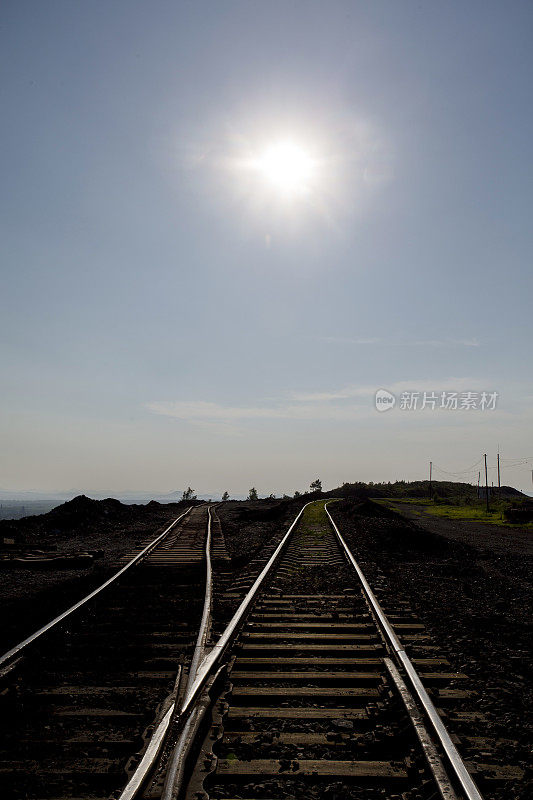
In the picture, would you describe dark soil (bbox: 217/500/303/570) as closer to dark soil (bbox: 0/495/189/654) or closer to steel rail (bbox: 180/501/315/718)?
dark soil (bbox: 0/495/189/654)

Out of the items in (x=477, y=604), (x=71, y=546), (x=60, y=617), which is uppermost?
(x=60, y=617)

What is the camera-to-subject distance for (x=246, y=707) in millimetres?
4062

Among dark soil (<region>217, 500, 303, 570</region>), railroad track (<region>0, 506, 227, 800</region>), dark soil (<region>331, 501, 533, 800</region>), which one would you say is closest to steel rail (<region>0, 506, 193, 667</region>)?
railroad track (<region>0, 506, 227, 800</region>)

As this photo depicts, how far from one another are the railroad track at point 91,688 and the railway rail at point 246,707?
2 centimetres

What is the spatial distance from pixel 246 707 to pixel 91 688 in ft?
4.50

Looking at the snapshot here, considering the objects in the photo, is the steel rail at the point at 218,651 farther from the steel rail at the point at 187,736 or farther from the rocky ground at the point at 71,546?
the rocky ground at the point at 71,546

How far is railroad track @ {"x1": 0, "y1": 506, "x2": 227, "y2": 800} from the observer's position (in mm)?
3180

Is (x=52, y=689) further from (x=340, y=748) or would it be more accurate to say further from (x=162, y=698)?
(x=340, y=748)

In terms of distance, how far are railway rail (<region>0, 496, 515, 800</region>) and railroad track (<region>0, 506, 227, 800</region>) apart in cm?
2

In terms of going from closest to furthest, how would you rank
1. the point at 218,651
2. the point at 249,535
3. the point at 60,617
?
the point at 218,651 → the point at 60,617 → the point at 249,535

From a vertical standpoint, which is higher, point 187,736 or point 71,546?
point 187,736

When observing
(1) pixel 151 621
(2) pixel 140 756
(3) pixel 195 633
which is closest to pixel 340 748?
(2) pixel 140 756

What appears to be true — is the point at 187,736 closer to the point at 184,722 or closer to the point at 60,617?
the point at 184,722

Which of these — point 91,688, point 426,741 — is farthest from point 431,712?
point 91,688
